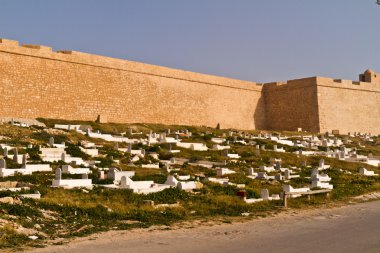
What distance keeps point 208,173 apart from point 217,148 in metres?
7.77

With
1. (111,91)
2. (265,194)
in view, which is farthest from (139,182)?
(111,91)

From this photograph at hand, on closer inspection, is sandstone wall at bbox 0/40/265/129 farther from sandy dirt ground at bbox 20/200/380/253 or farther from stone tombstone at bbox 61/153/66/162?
sandy dirt ground at bbox 20/200/380/253

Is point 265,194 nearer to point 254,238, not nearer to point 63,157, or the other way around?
point 254,238

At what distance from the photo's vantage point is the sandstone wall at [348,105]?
44.5 m

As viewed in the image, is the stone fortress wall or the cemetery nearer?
the cemetery

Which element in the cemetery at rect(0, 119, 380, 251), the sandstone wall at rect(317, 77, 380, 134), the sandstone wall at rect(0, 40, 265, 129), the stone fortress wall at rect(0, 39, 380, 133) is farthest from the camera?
the sandstone wall at rect(317, 77, 380, 134)

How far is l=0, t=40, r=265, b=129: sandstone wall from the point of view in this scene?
2753cm

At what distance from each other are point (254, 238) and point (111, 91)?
25.8m

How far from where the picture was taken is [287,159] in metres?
22.9

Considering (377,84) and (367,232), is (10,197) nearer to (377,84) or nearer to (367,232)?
(367,232)

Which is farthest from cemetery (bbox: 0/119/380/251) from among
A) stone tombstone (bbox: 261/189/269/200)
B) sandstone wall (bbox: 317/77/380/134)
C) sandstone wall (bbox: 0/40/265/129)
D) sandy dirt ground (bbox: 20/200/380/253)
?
sandstone wall (bbox: 317/77/380/134)

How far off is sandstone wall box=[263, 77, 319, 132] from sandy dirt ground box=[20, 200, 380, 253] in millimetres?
34604

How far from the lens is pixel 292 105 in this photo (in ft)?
150

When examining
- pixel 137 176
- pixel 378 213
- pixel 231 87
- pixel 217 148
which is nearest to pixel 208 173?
pixel 137 176
